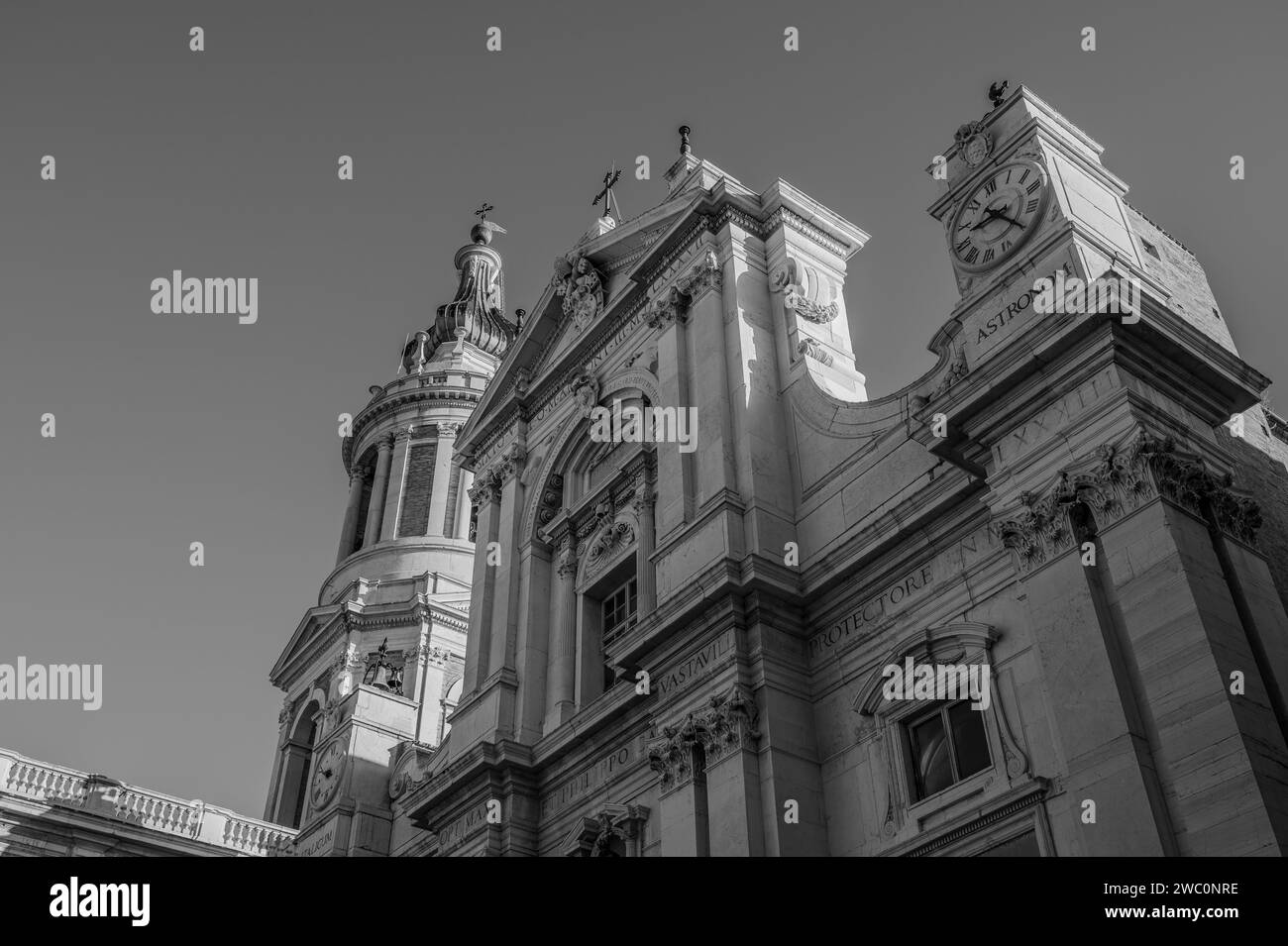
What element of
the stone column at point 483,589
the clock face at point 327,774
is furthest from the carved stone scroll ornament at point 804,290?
the clock face at point 327,774

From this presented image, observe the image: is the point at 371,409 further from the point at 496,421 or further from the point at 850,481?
the point at 850,481

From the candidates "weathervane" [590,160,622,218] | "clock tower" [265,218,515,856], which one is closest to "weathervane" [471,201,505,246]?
"clock tower" [265,218,515,856]

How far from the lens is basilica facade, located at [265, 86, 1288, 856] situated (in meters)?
12.6

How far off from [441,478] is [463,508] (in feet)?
4.80

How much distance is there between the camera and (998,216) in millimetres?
16281

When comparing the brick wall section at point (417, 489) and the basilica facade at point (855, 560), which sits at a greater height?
the brick wall section at point (417, 489)

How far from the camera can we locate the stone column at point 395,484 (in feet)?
147

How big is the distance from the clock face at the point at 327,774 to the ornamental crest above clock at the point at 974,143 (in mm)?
19249

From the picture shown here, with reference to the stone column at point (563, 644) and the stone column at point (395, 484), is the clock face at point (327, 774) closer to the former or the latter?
the stone column at point (563, 644)
